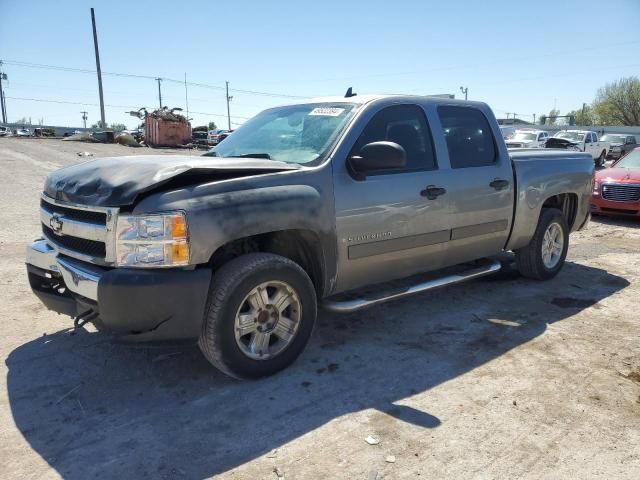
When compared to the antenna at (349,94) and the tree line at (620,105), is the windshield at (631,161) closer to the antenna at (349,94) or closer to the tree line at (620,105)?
the antenna at (349,94)

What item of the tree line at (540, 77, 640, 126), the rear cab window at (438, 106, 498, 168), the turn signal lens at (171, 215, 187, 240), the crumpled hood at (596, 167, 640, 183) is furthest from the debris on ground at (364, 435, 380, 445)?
the tree line at (540, 77, 640, 126)

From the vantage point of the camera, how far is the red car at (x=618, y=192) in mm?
10065

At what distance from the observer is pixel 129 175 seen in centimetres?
316

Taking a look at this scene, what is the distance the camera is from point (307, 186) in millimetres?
3561

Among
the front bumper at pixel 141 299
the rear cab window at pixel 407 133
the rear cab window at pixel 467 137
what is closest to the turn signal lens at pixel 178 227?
the front bumper at pixel 141 299

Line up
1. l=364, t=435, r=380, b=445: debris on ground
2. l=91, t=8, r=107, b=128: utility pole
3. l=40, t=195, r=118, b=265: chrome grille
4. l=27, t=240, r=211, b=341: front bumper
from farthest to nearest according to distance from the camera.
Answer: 1. l=91, t=8, r=107, b=128: utility pole
2. l=40, t=195, r=118, b=265: chrome grille
3. l=27, t=240, r=211, b=341: front bumper
4. l=364, t=435, r=380, b=445: debris on ground

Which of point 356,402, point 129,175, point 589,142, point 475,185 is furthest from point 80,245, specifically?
point 589,142

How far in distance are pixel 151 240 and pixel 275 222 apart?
2.58ft

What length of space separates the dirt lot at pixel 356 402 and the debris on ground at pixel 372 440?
0.04m

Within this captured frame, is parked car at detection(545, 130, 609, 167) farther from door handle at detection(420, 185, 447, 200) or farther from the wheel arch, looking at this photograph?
the wheel arch

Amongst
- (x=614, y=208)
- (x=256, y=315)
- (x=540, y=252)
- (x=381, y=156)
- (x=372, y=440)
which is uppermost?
(x=381, y=156)

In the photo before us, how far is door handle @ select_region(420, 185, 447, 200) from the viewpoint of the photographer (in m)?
4.26

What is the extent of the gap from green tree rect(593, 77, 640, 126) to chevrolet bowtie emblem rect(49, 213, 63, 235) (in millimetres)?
78785

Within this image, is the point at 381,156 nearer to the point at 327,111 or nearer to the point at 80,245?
the point at 327,111
